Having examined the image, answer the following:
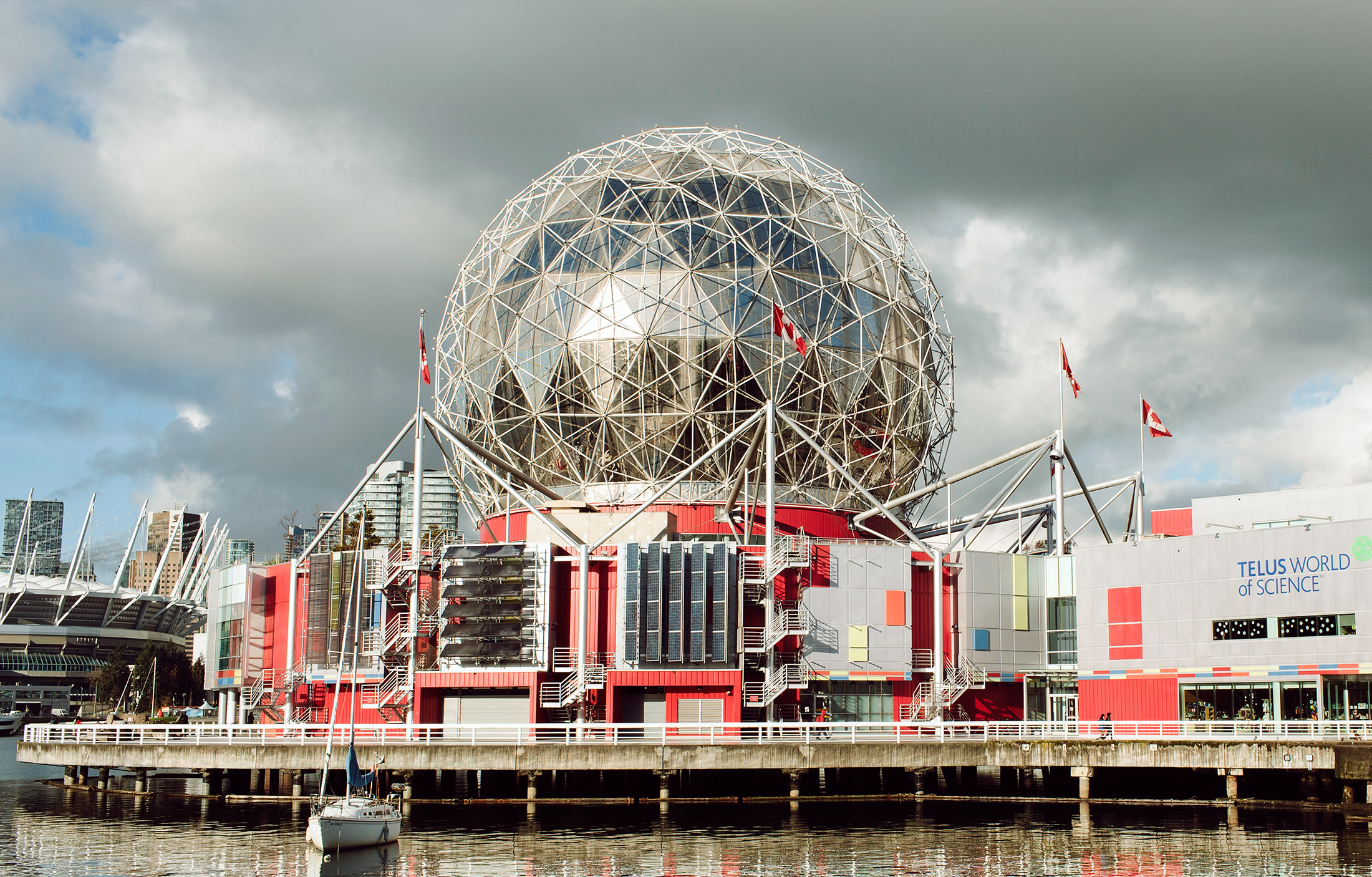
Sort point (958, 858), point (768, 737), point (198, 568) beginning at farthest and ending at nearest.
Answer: point (198, 568) < point (768, 737) < point (958, 858)

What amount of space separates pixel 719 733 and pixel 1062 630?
16694mm

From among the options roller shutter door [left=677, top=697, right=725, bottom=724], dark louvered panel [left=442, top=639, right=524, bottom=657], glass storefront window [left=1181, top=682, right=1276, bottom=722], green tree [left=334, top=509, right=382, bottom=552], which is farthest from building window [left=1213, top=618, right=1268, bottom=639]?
green tree [left=334, top=509, right=382, bottom=552]

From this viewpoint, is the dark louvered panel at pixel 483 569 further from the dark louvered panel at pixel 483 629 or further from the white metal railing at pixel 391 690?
the white metal railing at pixel 391 690

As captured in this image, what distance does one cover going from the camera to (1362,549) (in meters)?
49.5

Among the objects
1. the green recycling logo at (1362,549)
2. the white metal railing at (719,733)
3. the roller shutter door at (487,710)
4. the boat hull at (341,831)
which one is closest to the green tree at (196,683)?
the white metal railing at (719,733)

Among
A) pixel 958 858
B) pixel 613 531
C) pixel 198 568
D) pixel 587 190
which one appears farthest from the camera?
pixel 198 568

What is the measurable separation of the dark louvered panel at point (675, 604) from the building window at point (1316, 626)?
2219 centimetres

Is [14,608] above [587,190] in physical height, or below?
below

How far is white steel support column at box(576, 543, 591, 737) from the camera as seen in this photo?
173 ft

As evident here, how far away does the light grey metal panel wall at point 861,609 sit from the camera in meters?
54.9

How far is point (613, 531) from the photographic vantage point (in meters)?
55.7

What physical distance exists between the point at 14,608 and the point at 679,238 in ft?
491

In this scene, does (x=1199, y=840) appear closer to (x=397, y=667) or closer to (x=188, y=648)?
(x=397, y=667)

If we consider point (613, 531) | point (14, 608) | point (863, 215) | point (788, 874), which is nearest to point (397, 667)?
point (613, 531)
